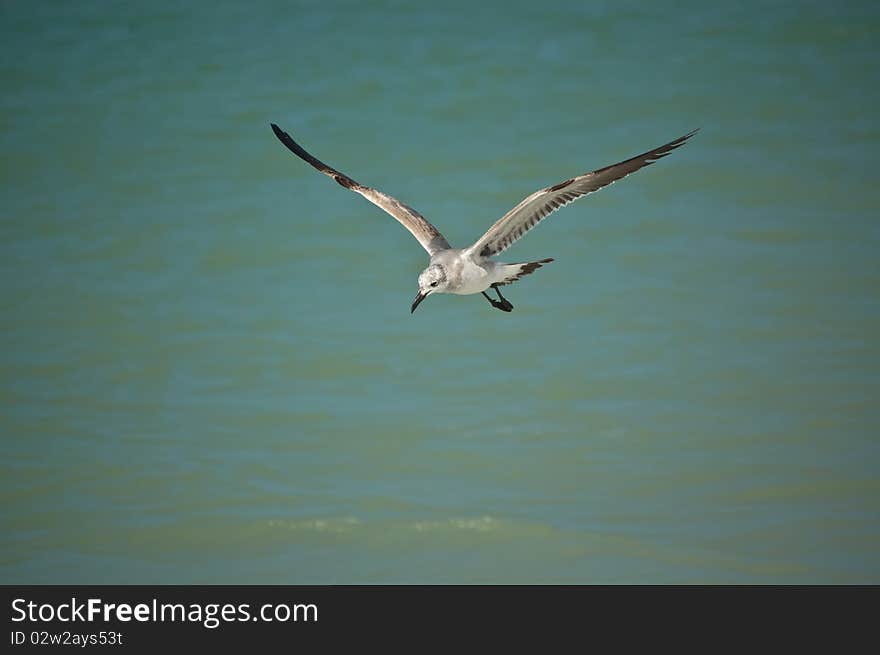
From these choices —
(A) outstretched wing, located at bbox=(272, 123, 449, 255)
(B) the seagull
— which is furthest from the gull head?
(A) outstretched wing, located at bbox=(272, 123, 449, 255)

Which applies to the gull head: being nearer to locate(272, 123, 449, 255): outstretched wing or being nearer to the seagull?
the seagull

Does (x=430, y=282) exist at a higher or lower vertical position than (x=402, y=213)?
lower

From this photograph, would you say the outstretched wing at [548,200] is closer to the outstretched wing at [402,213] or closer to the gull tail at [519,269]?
the gull tail at [519,269]

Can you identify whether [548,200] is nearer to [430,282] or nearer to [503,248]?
[503,248]

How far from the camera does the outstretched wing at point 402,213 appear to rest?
21594 mm

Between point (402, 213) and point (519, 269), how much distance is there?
301cm

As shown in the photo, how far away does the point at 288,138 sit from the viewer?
25938 mm

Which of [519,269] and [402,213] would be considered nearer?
[519,269]

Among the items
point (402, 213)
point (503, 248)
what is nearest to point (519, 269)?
point (503, 248)

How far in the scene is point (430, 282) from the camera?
19.8m

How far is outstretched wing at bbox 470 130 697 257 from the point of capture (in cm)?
1916
